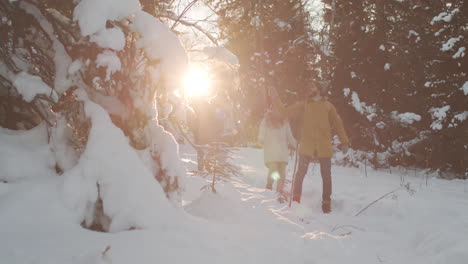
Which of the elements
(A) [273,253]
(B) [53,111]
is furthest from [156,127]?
(A) [273,253]

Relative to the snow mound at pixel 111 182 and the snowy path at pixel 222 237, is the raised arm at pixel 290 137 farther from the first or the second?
the snow mound at pixel 111 182

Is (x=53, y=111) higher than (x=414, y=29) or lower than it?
lower

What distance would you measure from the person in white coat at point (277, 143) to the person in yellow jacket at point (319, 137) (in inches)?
25.0

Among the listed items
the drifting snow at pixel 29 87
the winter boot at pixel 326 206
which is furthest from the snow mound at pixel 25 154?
the winter boot at pixel 326 206

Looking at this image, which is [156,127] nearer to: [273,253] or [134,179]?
[134,179]

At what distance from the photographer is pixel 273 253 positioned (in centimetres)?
251

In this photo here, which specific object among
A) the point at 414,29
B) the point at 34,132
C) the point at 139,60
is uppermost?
the point at 414,29

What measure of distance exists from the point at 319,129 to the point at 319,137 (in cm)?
13

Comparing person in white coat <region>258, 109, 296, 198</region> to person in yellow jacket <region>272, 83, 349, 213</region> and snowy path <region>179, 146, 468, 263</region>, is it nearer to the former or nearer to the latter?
snowy path <region>179, 146, 468, 263</region>

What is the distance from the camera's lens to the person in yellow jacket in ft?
17.1

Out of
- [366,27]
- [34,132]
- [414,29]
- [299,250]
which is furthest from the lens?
[366,27]

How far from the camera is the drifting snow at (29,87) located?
2443mm

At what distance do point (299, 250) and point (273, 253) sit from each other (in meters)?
0.28

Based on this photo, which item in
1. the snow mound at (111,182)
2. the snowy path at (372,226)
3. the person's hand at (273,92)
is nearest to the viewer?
the snow mound at (111,182)
